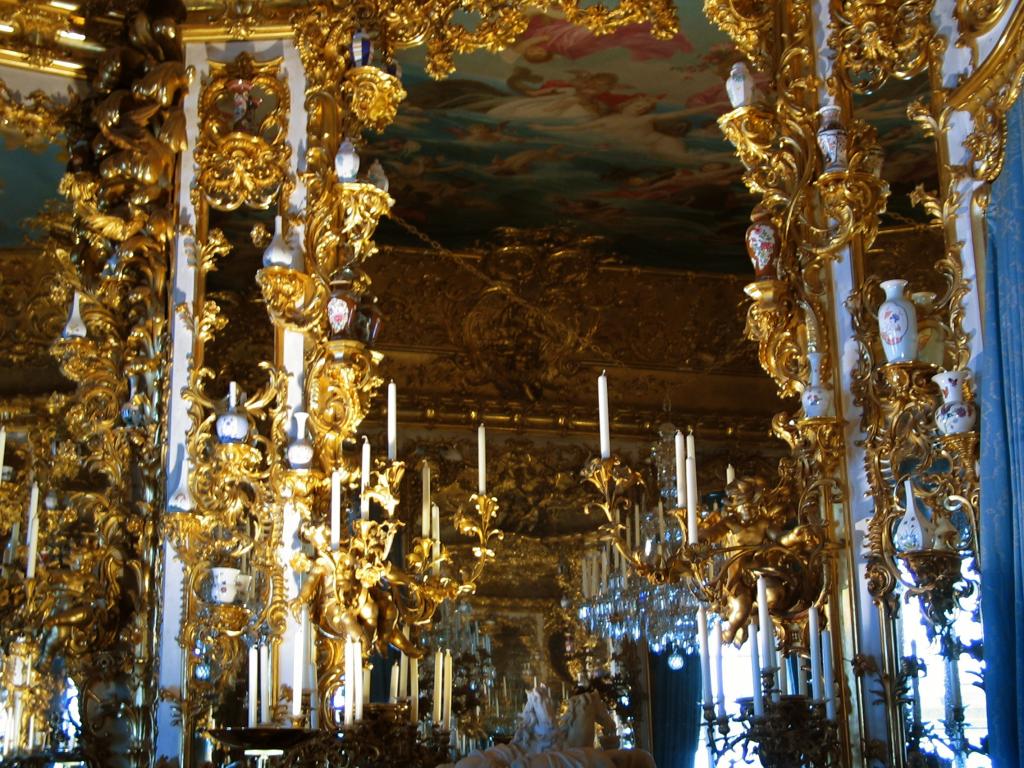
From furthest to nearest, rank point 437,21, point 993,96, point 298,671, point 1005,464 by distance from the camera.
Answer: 1. point 437,21
2. point 298,671
3. point 993,96
4. point 1005,464

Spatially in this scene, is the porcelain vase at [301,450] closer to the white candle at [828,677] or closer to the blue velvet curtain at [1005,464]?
the white candle at [828,677]

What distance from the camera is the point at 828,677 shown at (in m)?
5.11

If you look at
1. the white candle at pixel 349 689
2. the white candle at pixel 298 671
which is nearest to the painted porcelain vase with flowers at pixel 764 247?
the white candle at pixel 349 689

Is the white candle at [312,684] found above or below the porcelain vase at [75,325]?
below

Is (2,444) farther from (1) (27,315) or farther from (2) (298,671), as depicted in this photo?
(2) (298,671)

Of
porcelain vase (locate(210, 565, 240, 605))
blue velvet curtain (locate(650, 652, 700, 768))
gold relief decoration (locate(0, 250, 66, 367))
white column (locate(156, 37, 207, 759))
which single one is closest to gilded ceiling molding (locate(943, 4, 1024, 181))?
porcelain vase (locate(210, 565, 240, 605))

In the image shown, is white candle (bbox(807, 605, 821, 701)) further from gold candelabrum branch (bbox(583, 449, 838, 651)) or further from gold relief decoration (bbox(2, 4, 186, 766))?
gold relief decoration (bbox(2, 4, 186, 766))

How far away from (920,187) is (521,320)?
694 cm

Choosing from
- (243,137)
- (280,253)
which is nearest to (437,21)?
(243,137)

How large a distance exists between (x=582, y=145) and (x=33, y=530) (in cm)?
544

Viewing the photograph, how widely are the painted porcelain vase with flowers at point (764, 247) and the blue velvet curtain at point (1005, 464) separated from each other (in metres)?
1.15

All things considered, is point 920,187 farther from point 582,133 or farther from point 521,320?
point 521,320

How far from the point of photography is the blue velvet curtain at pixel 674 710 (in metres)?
10.6

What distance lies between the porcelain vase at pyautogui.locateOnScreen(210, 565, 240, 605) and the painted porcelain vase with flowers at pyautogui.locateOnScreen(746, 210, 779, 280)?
285 centimetres
